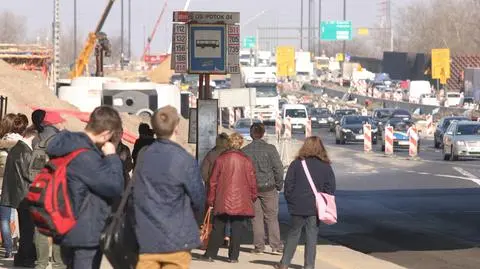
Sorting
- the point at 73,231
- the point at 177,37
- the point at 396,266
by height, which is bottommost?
the point at 396,266

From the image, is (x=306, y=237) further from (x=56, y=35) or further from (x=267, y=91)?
(x=267, y=91)

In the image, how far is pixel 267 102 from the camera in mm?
86875

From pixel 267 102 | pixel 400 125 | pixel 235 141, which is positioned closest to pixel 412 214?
pixel 235 141

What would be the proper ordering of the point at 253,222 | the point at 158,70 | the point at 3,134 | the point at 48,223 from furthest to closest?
the point at 158,70 → the point at 253,222 → the point at 3,134 → the point at 48,223

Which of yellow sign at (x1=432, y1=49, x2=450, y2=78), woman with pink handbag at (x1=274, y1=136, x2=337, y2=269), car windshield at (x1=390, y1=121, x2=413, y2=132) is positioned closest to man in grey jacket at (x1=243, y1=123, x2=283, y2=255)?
woman with pink handbag at (x1=274, y1=136, x2=337, y2=269)

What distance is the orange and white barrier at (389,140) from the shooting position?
174 ft

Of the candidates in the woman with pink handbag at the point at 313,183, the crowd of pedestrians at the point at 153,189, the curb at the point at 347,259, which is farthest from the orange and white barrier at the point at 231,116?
the woman with pink handbag at the point at 313,183

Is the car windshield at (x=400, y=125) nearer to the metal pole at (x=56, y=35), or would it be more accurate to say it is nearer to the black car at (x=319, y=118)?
the metal pole at (x=56, y=35)

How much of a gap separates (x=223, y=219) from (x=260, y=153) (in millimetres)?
1318

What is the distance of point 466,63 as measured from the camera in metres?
125

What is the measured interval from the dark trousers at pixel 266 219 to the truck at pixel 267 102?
6667cm

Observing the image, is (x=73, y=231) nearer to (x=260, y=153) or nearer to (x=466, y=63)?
(x=260, y=153)

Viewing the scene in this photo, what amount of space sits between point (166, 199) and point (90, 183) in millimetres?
521

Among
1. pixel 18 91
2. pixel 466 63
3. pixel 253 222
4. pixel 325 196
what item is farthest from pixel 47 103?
pixel 466 63
